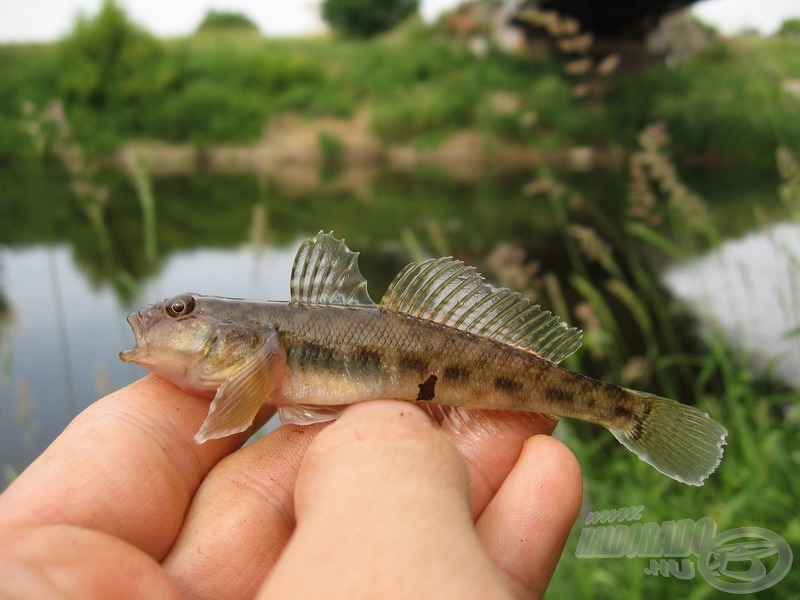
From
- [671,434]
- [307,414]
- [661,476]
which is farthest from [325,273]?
[661,476]

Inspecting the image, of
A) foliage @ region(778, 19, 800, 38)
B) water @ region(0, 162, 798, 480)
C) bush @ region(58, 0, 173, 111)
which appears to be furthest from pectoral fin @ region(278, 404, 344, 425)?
bush @ region(58, 0, 173, 111)

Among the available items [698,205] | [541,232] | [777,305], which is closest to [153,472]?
[698,205]

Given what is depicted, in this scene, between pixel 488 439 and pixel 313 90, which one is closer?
pixel 488 439

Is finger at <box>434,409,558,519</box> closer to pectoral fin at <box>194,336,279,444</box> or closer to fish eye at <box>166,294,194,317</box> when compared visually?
pectoral fin at <box>194,336,279,444</box>

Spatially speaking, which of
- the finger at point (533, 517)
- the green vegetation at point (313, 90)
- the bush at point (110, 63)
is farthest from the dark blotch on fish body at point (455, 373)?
the bush at point (110, 63)

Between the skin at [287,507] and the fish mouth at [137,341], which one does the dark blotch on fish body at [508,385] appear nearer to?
the skin at [287,507]

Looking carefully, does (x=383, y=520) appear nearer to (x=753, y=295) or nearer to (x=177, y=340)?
(x=177, y=340)

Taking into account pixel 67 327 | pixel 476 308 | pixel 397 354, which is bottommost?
pixel 67 327
